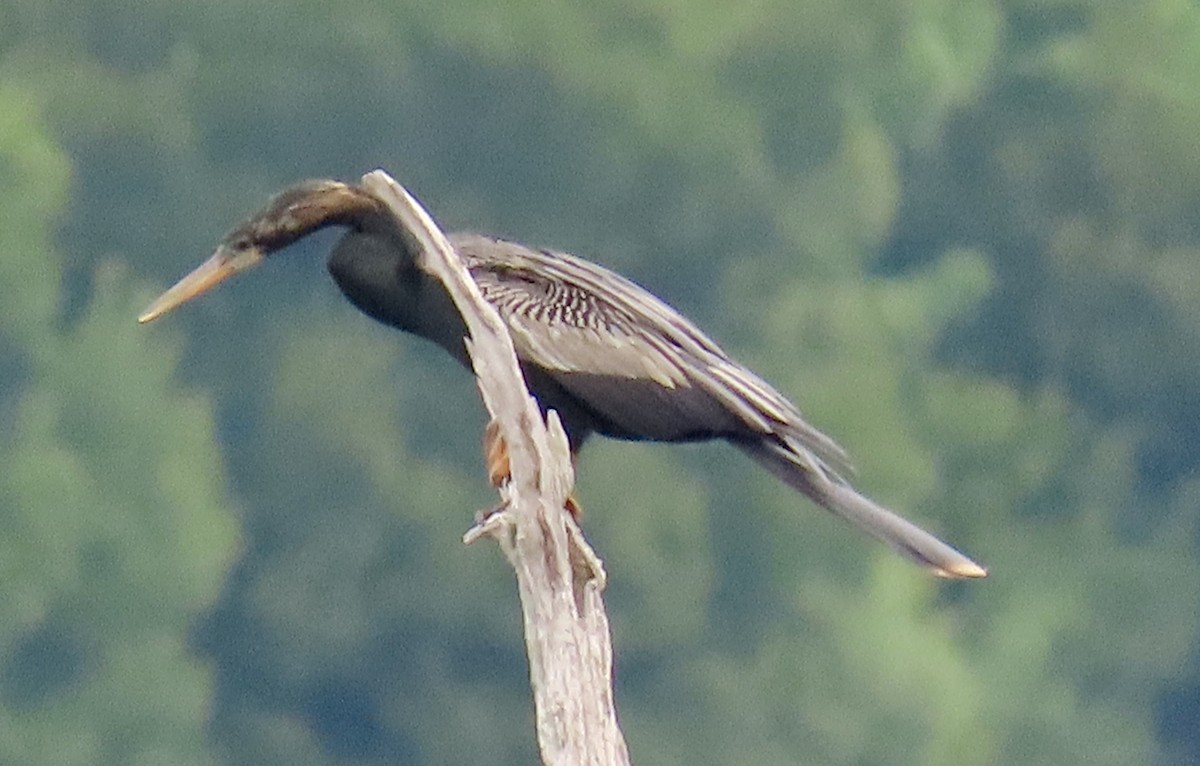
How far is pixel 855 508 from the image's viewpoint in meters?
2.25

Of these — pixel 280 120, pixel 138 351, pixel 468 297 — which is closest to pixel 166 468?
pixel 138 351

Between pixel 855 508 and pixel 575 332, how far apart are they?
36 centimetres

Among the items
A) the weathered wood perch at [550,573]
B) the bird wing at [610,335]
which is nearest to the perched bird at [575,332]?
the bird wing at [610,335]

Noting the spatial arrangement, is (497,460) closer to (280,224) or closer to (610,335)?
(610,335)

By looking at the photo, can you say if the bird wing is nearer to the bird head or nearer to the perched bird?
the perched bird

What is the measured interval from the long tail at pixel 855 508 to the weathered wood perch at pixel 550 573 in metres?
0.42

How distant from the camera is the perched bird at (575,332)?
2.32 metres

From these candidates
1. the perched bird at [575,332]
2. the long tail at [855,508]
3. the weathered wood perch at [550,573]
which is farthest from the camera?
the perched bird at [575,332]

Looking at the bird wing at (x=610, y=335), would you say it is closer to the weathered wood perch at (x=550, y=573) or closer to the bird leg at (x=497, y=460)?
the bird leg at (x=497, y=460)

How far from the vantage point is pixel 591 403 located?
2.37 meters

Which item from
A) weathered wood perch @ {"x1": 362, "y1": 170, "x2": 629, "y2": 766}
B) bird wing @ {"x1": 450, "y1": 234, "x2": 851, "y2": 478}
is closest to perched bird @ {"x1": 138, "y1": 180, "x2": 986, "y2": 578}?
bird wing @ {"x1": 450, "y1": 234, "x2": 851, "y2": 478}

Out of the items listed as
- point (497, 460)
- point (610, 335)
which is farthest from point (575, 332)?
point (497, 460)

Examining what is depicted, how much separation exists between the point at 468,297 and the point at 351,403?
2.03m

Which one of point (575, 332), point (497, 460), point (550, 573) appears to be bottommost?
point (550, 573)
